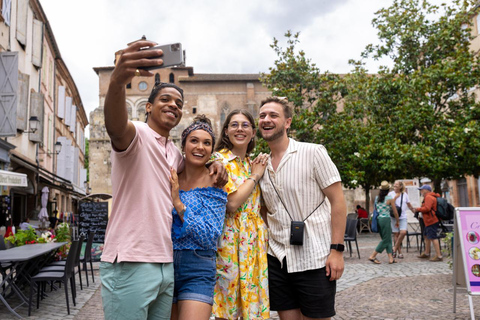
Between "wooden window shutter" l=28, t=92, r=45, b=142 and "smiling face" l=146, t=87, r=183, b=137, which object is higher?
"wooden window shutter" l=28, t=92, r=45, b=142

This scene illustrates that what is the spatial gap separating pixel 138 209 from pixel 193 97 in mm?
48676

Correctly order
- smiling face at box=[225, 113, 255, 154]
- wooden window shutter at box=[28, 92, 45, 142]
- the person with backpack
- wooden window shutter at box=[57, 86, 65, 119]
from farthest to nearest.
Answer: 1. wooden window shutter at box=[57, 86, 65, 119]
2. wooden window shutter at box=[28, 92, 45, 142]
3. the person with backpack
4. smiling face at box=[225, 113, 255, 154]

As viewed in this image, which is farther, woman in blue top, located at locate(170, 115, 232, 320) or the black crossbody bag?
the black crossbody bag

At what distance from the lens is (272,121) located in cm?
319

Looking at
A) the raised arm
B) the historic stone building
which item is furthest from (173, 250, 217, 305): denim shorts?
the historic stone building

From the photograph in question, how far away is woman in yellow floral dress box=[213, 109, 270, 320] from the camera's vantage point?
2.87m

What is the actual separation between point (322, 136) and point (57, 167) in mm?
14274

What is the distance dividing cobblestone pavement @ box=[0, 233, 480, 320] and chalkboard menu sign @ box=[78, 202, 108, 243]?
257 centimetres

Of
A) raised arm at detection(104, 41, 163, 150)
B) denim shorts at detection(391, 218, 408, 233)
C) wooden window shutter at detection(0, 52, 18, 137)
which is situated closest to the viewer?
raised arm at detection(104, 41, 163, 150)

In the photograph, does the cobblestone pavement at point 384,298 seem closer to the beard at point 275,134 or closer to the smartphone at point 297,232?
the smartphone at point 297,232

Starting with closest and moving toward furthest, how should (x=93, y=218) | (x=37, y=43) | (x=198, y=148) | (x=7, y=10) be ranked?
(x=198, y=148)
(x=93, y=218)
(x=7, y=10)
(x=37, y=43)

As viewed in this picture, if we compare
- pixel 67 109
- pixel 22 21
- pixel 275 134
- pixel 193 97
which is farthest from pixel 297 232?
pixel 193 97

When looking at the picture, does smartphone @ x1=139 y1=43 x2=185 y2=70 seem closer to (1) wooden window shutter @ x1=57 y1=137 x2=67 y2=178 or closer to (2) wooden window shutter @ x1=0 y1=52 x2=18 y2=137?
(2) wooden window shutter @ x1=0 y1=52 x2=18 y2=137

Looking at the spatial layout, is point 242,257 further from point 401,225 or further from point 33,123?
point 33,123
